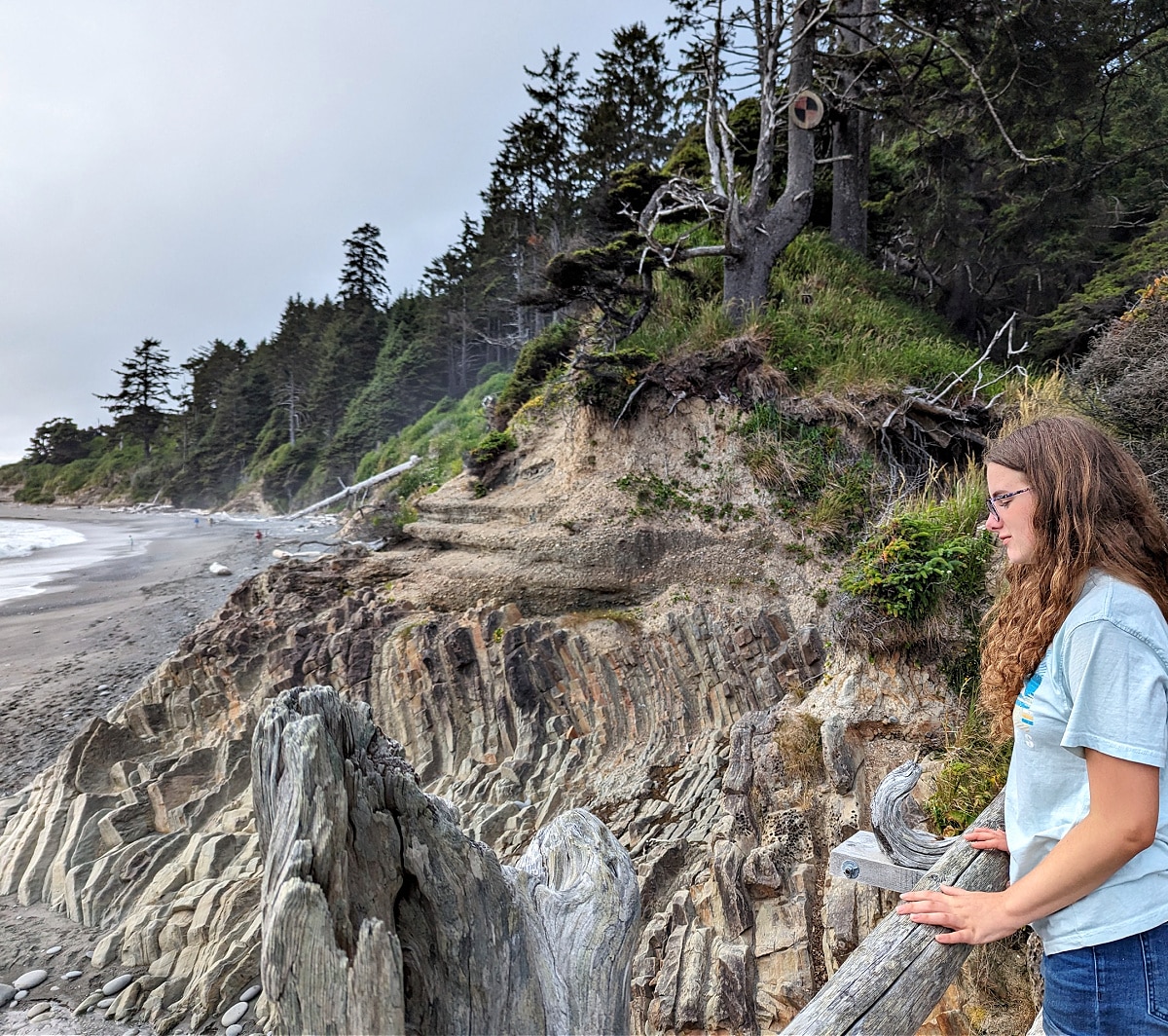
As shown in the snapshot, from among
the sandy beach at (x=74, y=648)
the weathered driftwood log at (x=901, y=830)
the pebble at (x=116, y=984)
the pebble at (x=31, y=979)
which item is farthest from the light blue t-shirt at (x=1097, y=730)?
the pebble at (x=31, y=979)

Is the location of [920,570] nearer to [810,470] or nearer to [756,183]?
[810,470]

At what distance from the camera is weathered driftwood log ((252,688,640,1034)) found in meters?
1.44

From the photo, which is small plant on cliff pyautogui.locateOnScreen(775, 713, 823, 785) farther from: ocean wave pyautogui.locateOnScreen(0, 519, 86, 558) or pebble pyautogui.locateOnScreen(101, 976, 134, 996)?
ocean wave pyautogui.locateOnScreen(0, 519, 86, 558)

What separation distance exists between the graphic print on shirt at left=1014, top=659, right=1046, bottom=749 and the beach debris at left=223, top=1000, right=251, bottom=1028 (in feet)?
18.6

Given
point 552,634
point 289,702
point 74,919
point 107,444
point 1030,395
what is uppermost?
point 107,444

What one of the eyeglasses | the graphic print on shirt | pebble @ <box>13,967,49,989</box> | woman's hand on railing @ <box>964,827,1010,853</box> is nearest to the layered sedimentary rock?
pebble @ <box>13,967,49,989</box>

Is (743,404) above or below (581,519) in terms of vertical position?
above

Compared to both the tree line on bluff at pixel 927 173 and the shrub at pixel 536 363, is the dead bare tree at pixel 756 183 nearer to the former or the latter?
the tree line on bluff at pixel 927 173

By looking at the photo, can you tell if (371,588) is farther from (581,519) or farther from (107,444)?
(107,444)

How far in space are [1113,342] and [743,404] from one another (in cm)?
343

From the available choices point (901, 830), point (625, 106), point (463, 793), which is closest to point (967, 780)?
point (901, 830)

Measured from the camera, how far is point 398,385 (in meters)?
36.2

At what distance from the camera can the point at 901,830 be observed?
82.1 inches

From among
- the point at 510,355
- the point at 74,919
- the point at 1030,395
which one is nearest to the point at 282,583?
the point at 74,919
